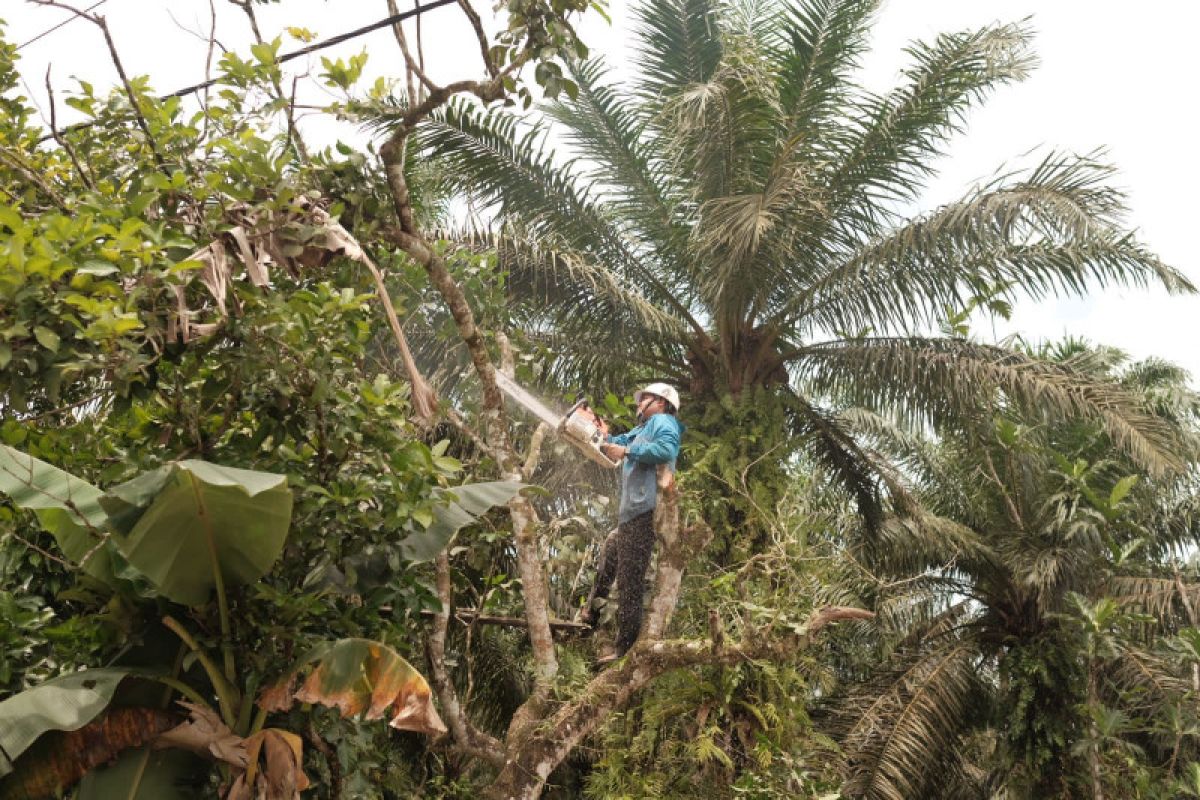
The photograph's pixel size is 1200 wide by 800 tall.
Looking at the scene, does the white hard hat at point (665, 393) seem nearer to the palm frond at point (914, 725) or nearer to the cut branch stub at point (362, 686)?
the cut branch stub at point (362, 686)

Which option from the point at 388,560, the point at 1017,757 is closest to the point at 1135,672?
the point at 1017,757

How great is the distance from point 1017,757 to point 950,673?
3.30ft

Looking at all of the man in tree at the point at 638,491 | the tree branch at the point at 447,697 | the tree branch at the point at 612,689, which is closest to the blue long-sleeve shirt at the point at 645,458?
the man in tree at the point at 638,491

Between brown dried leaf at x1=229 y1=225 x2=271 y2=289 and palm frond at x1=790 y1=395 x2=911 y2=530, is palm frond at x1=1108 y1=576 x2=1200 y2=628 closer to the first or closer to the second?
palm frond at x1=790 y1=395 x2=911 y2=530

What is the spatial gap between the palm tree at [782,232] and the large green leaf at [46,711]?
5.73 meters

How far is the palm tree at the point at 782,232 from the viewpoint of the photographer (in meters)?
10.0

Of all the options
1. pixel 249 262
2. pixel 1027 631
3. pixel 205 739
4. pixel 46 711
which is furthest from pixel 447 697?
pixel 1027 631

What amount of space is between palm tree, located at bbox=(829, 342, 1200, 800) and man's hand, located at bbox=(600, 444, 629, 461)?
4.83 m

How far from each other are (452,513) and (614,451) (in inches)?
65.7

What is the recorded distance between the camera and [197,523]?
5070 mm

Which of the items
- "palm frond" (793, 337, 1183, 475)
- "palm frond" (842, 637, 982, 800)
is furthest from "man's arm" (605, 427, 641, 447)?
"palm frond" (842, 637, 982, 800)

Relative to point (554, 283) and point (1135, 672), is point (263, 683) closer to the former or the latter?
point (554, 283)

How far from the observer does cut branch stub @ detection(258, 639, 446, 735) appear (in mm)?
5469

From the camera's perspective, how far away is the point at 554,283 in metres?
10.7
